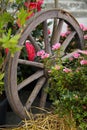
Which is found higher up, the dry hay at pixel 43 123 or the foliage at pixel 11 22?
the foliage at pixel 11 22

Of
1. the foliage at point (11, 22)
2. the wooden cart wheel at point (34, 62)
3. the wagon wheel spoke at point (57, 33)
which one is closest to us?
the foliage at point (11, 22)

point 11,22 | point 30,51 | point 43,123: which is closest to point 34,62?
point 30,51

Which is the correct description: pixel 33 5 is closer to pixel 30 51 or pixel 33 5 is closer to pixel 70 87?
pixel 30 51

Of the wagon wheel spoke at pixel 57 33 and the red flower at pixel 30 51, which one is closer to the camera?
the red flower at pixel 30 51

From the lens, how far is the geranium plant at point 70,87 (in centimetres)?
189

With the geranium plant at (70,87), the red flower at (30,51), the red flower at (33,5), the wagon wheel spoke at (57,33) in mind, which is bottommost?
the geranium plant at (70,87)

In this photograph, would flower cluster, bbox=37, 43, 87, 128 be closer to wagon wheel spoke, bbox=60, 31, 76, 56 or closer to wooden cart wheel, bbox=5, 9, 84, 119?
wooden cart wheel, bbox=5, 9, 84, 119

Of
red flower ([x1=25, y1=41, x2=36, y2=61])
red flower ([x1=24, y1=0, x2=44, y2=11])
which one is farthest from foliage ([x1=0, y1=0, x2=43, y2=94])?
red flower ([x1=25, y1=41, x2=36, y2=61])

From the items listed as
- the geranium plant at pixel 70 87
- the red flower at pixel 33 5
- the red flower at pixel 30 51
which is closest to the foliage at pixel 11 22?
the red flower at pixel 33 5

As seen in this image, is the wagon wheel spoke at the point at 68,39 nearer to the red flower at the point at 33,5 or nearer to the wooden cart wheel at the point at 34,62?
the wooden cart wheel at the point at 34,62

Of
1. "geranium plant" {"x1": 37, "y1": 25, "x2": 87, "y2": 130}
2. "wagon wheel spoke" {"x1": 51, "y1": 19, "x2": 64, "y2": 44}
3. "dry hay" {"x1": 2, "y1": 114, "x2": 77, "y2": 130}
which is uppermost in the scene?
"wagon wheel spoke" {"x1": 51, "y1": 19, "x2": 64, "y2": 44}

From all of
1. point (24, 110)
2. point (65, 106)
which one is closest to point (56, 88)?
point (65, 106)

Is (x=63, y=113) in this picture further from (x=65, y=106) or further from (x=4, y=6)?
(x=4, y=6)

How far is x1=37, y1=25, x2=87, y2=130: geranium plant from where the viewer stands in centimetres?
189
